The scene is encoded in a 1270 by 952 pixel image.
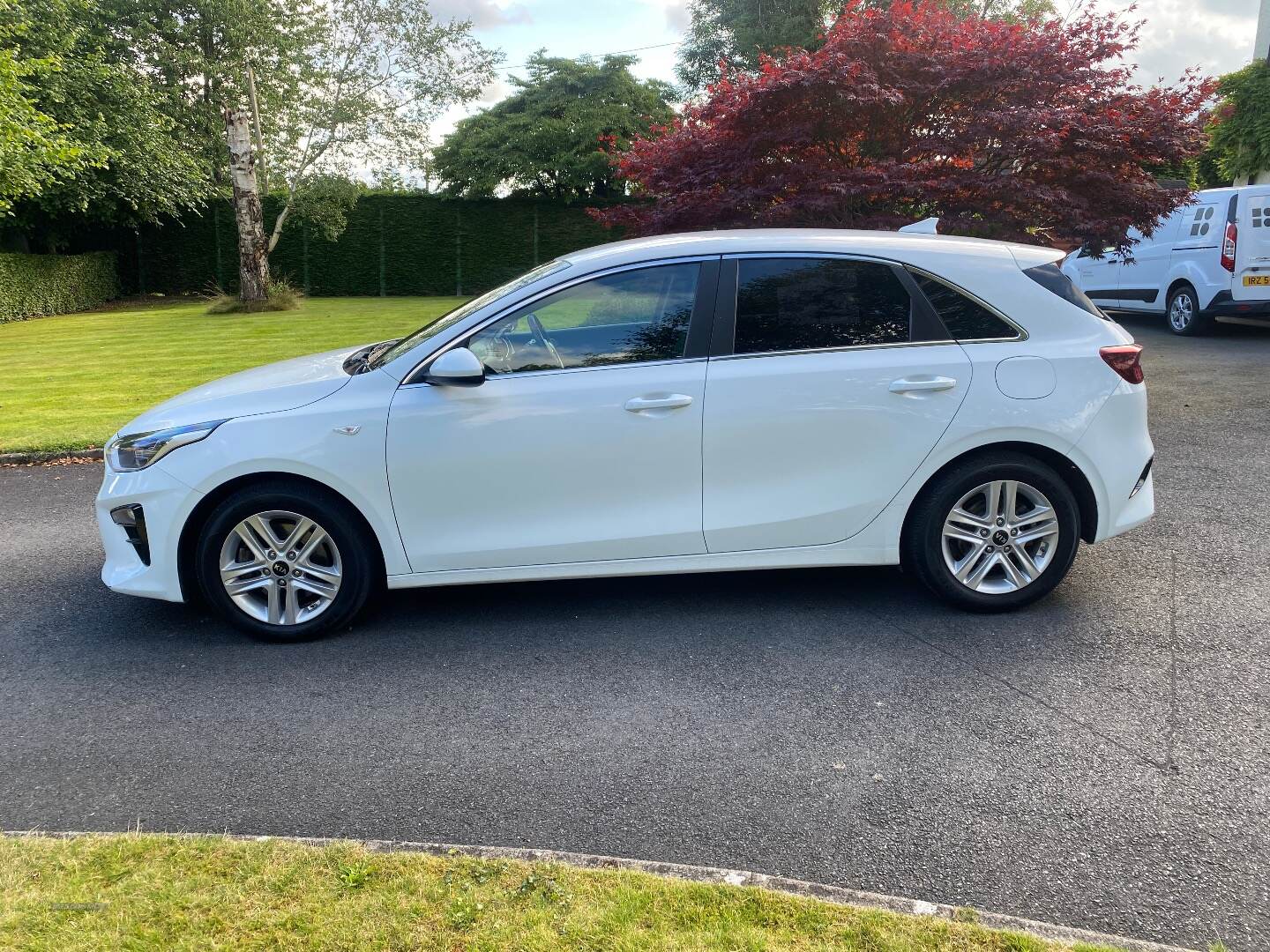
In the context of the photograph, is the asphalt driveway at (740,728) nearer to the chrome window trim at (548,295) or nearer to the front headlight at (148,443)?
the front headlight at (148,443)

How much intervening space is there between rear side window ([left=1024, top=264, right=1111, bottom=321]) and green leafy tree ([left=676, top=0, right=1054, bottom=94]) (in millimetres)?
24858

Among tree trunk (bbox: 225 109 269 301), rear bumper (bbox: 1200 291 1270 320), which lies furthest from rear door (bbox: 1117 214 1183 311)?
tree trunk (bbox: 225 109 269 301)

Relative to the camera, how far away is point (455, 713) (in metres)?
3.77

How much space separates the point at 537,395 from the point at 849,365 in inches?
55.2

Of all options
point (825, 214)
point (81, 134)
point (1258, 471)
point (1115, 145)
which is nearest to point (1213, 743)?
point (1258, 471)

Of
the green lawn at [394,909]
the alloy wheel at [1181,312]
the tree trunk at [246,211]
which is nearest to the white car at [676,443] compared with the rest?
the green lawn at [394,909]

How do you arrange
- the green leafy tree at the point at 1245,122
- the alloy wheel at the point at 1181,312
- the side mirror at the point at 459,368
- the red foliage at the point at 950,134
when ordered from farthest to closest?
the green leafy tree at the point at 1245,122, the alloy wheel at the point at 1181,312, the red foliage at the point at 950,134, the side mirror at the point at 459,368

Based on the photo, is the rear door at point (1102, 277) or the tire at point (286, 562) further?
the rear door at point (1102, 277)

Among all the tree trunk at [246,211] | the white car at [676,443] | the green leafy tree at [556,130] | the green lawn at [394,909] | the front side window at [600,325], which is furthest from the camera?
the green leafy tree at [556,130]

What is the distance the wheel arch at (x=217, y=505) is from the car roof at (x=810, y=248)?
5.01 feet

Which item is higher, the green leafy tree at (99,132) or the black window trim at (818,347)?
the green leafy tree at (99,132)

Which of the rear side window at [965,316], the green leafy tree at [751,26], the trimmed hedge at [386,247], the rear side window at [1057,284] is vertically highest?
the green leafy tree at [751,26]

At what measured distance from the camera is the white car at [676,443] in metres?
4.27

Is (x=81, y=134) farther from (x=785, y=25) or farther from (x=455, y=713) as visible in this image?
(x=455, y=713)
